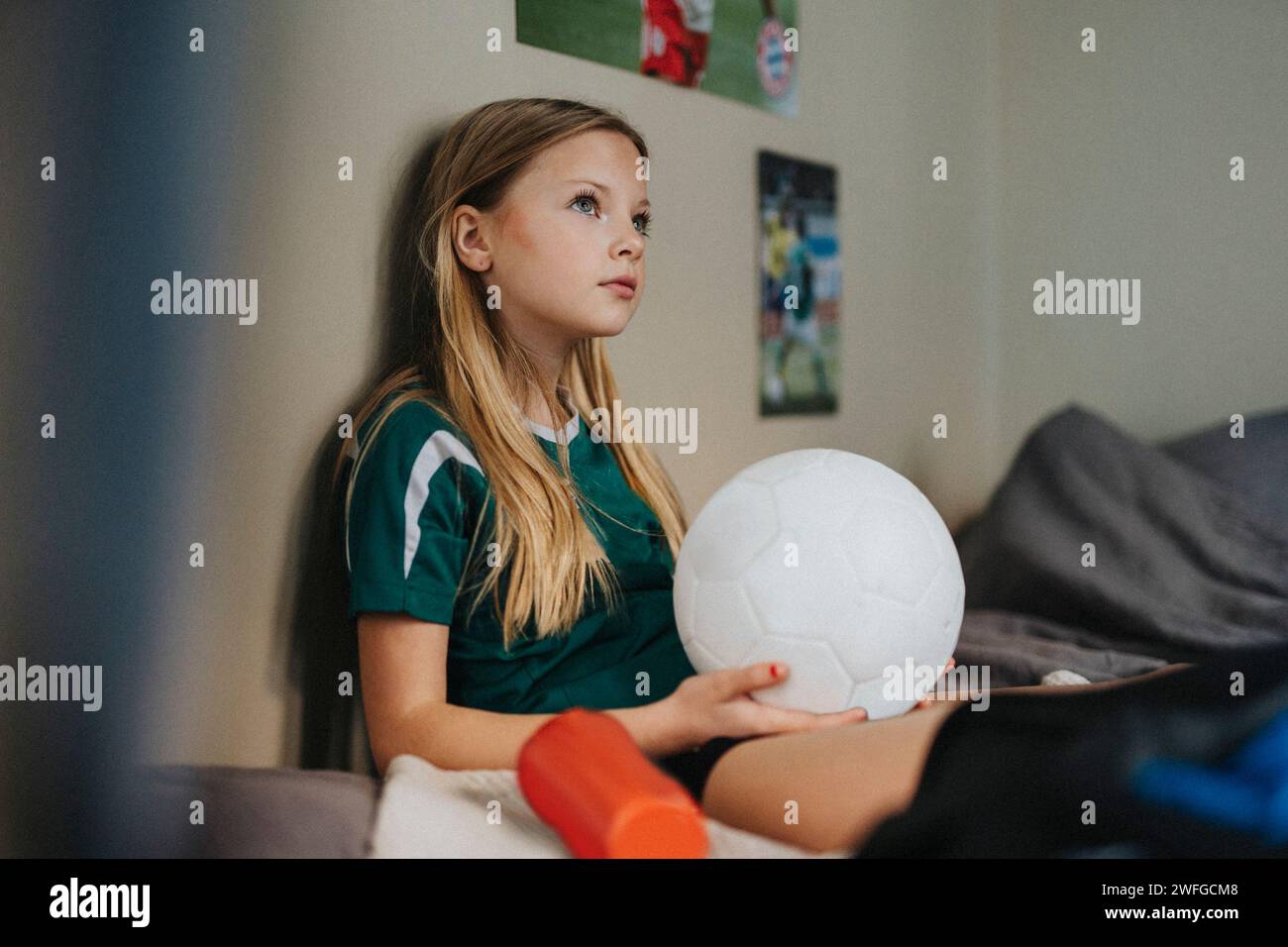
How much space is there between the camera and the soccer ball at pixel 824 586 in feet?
2.43

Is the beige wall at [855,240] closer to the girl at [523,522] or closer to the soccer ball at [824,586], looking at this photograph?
the girl at [523,522]

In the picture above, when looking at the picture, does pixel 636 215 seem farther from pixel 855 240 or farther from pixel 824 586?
pixel 855 240

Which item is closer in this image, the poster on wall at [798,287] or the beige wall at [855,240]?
the beige wall at [855,240]

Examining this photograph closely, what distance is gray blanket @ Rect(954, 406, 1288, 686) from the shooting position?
4.33 ft

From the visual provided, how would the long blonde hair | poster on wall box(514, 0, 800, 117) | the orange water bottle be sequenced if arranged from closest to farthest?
the orange water bottle → the long blonde hair → poster on wall box(514, 0, 800, 117)

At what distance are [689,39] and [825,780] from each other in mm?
813

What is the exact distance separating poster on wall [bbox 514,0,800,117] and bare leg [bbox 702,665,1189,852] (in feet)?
2.14

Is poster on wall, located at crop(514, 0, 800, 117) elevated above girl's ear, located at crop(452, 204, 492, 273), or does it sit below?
above

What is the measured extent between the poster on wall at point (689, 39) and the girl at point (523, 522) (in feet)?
0.31

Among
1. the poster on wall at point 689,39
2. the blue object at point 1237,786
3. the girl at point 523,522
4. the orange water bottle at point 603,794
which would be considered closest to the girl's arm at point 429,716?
the girl at point 523,522

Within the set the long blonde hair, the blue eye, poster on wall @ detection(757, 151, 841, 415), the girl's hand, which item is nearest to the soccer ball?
the girl's hand

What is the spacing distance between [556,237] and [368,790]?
0.45 meters

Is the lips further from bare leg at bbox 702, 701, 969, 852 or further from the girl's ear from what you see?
bare leg at bbox 702, 701, 969, 852

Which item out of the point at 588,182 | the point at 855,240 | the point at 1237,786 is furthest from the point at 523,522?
the point at 855,240
